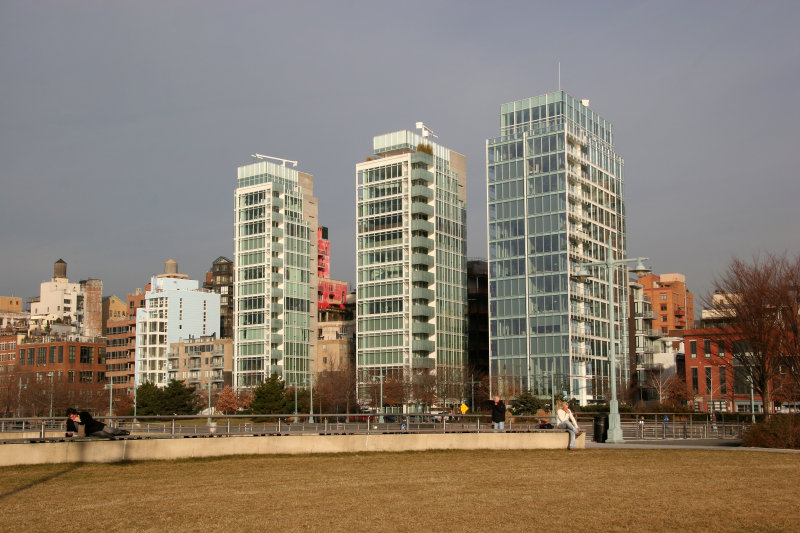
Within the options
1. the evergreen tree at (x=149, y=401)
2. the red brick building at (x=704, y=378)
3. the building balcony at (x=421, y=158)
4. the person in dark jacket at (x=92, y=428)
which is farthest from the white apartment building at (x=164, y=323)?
the person in dark jacket at (x=92, y=428)

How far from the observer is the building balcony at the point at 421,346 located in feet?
379

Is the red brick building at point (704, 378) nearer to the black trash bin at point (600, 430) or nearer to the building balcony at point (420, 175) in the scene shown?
the building balcony at point (420, 175)

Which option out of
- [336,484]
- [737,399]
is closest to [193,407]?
[737,399]

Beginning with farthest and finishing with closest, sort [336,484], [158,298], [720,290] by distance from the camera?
[158,298]
[720,290]
[336,484]

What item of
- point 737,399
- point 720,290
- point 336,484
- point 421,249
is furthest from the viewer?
point 421,249

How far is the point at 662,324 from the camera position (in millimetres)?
172500

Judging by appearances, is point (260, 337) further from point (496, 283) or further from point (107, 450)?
point (107, 450)

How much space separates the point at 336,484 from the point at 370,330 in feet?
329

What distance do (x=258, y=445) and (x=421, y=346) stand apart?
87.5 meters

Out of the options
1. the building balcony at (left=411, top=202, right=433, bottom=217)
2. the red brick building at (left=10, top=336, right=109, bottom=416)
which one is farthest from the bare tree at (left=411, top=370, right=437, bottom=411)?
the red brick building at (left=10, top=336, right=109, bottom=416)

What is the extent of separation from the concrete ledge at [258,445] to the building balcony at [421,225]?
84494mm

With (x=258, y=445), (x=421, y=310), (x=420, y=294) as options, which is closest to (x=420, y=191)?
(x=420, y=294)

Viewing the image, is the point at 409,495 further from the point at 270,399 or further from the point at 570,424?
the point at 270,399

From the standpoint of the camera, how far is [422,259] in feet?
385
